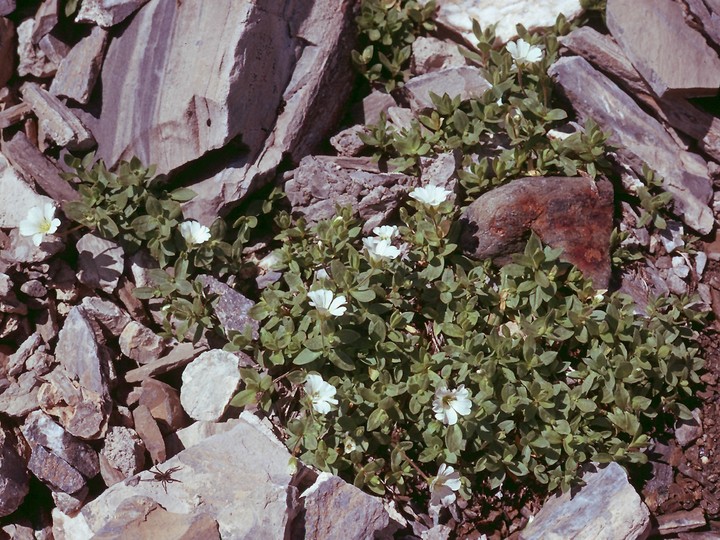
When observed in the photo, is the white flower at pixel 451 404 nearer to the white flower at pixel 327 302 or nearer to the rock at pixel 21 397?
the white flower at pixel 327 302

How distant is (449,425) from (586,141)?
2.13m

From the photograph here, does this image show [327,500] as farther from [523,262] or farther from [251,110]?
[251,110]

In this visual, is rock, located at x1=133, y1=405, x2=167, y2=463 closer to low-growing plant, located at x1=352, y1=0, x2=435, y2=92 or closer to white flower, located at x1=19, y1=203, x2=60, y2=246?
white flower, located at x1=19, y1=203, x2=60, y2=246

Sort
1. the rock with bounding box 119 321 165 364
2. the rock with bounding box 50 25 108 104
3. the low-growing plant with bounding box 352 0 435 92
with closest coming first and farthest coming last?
1. the rock with bounding box 119 321 165 364
2. the rock with bounding box 50 25 108 104
3. the low-growing plant with bounding box 352 0 435 92

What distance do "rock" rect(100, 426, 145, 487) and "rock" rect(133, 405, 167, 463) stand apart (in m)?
0.06

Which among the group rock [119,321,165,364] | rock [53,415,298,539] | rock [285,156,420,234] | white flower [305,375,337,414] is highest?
rock [285,156,420,234]

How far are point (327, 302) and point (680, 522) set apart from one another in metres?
2.41

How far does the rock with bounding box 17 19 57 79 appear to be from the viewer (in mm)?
5234

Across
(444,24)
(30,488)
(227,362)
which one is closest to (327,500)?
(227,362)

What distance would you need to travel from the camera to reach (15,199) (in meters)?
4.86

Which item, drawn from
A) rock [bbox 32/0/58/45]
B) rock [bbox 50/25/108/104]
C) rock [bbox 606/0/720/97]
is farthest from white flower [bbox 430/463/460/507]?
rock [bbox 32/0/58/45]

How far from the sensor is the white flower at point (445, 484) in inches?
163

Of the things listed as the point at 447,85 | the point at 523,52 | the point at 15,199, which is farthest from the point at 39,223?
the point at 523,52

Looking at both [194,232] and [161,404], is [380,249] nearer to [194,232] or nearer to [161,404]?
[194,232]
